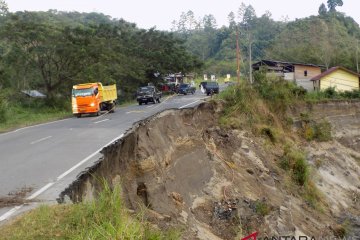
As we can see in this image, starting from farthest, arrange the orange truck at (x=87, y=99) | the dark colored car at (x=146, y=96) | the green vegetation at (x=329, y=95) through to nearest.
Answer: the dark colored car at (x=146, y=96) < the green vegetation at (x=329, y=95) < the orange truck at (x=87, y=99)

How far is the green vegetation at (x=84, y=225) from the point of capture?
6.15 m

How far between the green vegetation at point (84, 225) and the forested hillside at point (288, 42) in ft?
141

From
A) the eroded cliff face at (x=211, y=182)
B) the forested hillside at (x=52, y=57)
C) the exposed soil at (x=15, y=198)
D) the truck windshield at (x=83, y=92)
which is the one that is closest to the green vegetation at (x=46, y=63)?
the forested hillside at (x=52, y=57)

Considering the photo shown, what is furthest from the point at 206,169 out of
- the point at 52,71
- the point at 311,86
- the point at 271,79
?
the point at 311,86

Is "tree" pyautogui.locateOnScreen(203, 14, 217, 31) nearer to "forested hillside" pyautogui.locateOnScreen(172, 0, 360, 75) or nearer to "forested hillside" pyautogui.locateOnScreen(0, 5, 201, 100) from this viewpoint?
"forested hillside" pyautogui.locateOnScreen(172, 0, 360, 75)

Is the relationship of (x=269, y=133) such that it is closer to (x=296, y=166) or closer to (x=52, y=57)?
(x=296, y=166)

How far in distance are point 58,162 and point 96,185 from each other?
299 cm

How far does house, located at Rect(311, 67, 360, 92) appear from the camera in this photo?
45275 mm

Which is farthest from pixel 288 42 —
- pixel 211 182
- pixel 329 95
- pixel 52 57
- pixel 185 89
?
pixel 211 182

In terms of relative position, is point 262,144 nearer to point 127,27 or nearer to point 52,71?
point 52,71

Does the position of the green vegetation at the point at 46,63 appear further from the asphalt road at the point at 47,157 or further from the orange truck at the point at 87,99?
the asphalt road at the point at 47,157

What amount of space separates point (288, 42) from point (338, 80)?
3898 centimetres

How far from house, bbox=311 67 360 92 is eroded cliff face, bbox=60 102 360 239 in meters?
18.0

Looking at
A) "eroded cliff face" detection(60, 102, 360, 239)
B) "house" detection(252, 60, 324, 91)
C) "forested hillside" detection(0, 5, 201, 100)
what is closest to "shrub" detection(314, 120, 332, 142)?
"eroded cliff face" detection(60, 102, 360, 239)
